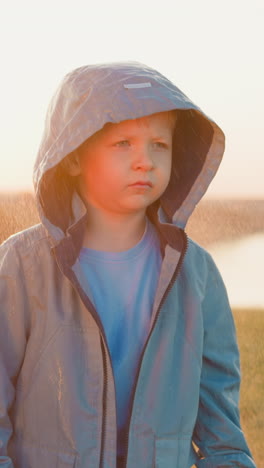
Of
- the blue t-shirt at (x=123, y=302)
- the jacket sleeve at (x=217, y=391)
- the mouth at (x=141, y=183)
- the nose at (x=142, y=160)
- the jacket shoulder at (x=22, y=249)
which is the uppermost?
the nose at (x=142, y=160)

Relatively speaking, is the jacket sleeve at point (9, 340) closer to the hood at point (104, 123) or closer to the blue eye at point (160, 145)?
the hood at point (104, 123)

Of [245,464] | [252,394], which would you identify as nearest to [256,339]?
[252,394]

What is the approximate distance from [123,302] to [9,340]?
16.2 inches

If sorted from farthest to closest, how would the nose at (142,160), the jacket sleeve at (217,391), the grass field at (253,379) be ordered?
the grass field at (253,379), the jacket sleeve at (217,391), the nose at (142,160)

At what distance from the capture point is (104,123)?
8.40 feet

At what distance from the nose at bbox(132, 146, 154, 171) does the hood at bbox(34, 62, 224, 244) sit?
0.11m

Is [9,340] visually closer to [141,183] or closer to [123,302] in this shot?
[123,302]

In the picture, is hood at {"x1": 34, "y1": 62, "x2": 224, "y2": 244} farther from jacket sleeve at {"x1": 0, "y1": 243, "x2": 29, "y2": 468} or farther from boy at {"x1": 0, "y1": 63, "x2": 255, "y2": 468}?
jacket sleeve at {"x1": 0, "y1": 243, "x2": 29, "y2": 468}

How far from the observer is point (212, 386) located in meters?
2.95

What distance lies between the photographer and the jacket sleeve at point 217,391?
9.62 ft

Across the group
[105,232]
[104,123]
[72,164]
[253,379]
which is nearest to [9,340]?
[105,232]

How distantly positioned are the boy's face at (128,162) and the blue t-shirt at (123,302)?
0.19m

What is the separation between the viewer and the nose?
8.43 ft

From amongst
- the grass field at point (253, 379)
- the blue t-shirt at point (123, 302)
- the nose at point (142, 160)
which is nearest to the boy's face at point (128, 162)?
the nose at point (142, 160)
